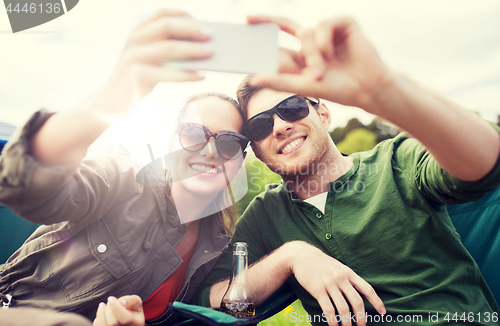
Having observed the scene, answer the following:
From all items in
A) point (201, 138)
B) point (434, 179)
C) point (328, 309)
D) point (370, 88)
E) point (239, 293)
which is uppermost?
point (370, 88)

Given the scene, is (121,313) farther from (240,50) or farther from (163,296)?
(240,50)

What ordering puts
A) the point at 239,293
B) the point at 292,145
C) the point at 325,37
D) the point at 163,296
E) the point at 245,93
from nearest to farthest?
the point at 325,37 → the point at 239,293 → the point at 163,296 → the point at 292,145 → the point at 245,93

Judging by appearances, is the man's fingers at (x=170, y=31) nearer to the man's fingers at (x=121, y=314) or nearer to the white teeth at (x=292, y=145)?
the man's fingers at (x=121, y=314)

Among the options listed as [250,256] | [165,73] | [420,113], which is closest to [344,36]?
[420,113]

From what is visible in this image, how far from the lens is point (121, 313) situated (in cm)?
103

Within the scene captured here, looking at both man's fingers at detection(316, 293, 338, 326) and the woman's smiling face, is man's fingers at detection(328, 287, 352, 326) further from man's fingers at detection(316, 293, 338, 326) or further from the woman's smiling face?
the woman's smiling face

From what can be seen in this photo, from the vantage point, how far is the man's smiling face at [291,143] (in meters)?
1.76

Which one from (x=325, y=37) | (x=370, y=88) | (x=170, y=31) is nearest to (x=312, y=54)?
(x=325, y=37)

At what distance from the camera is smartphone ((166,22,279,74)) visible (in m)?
0.84

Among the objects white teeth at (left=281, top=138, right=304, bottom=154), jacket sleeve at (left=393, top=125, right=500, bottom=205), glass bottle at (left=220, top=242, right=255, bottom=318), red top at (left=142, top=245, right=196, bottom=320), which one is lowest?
red top at (left=142, top=245, right=196, bottom=320)

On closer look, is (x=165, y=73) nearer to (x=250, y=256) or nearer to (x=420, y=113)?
(x=420, y=113)

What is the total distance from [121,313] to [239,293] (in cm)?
61

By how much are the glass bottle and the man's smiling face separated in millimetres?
536

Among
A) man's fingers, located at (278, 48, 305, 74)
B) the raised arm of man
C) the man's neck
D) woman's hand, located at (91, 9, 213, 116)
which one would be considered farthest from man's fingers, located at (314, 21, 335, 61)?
the man's neck
